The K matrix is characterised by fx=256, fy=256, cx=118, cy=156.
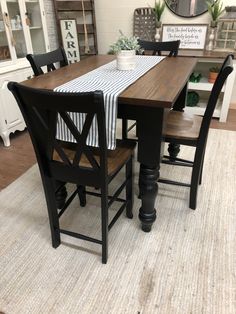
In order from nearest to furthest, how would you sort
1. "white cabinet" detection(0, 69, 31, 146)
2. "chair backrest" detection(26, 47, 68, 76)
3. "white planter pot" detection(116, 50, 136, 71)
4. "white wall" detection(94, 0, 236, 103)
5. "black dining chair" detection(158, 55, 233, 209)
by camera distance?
"black dining chair" detection(158, 55, 233, 209) < "white planter pot" detection(116, 50, 136, 71) < "chair backrest" detection(26, 47, 68, 76) < "white cabinet" detection(0, 69, 31, 146) < "white wall" detection(94, 0, 236, 103)

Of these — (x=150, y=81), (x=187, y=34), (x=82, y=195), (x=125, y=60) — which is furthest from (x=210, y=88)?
(x=82, y=195)

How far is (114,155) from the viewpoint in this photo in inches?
53.2

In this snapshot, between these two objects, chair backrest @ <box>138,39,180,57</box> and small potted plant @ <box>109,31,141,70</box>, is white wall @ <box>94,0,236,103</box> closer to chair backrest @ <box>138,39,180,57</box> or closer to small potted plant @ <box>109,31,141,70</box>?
A: chair backrest @ <box>138,39,180,57</box>

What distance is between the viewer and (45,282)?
1292mm

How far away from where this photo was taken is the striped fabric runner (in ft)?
3.84

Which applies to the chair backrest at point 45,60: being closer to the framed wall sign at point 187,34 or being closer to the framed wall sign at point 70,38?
the framed wall sign at point 70,38

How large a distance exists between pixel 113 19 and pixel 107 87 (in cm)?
257

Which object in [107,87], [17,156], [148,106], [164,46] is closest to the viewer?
[148,106]

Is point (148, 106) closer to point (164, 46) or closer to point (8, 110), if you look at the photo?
point (164, 46)

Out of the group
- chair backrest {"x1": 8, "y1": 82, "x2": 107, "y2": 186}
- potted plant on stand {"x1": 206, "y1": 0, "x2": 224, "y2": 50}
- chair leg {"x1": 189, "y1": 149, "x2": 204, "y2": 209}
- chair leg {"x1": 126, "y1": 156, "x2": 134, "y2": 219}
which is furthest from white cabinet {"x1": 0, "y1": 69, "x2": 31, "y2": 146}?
potted plant on stand {"x1": 206, "y1": 0, "x2": 224, "y2": 50}

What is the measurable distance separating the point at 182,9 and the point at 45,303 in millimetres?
3248

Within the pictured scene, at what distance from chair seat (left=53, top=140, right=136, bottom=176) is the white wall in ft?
7.81

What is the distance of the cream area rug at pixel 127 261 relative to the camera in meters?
1.20

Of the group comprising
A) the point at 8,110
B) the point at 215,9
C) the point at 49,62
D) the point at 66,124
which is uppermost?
the point at 215,9
